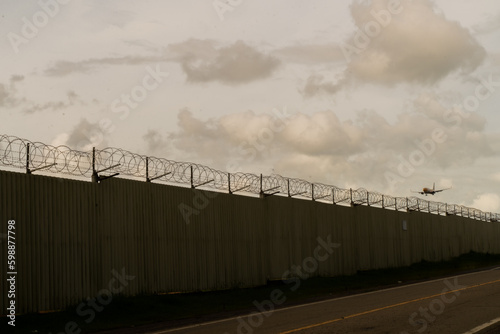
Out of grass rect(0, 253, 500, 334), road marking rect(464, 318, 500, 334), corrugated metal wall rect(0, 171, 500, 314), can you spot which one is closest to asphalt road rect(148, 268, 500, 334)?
road marking rect(464, 318, 500, 334)

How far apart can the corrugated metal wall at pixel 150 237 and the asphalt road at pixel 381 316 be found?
537 cm

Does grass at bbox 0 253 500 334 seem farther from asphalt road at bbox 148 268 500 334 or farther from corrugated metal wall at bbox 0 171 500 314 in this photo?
asphalt road at bbox 148 268 500 334

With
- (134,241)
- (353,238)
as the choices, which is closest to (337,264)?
(353,238)

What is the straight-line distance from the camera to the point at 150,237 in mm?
24562

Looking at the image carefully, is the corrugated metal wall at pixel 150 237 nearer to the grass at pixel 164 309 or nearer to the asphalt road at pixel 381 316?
the grass at pixel 164 309

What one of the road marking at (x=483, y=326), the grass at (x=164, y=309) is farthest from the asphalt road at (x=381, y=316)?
the grass at (x=164, y=309)

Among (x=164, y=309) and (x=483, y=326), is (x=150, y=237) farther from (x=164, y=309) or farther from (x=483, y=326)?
(x=483, y=326)

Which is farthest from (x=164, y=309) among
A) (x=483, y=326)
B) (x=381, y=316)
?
(x=483, y=326)

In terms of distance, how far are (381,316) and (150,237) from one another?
34.8 ft

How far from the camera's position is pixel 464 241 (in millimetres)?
65812

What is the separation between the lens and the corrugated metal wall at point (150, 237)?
19.7 meters

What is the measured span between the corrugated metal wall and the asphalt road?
5.37 meters

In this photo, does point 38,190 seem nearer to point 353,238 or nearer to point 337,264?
point 337,264

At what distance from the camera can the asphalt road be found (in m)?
14.4
